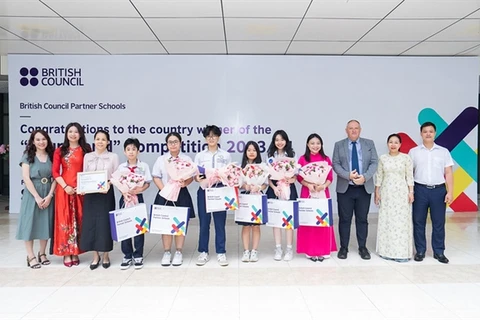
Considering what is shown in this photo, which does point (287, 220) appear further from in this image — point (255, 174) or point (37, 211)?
point (37, 211)

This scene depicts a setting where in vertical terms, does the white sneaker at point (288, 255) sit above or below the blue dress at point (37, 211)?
below

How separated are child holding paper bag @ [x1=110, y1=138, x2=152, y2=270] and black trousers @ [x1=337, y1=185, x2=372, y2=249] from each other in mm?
2047

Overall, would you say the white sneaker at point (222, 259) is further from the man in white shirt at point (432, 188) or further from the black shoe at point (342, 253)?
the man in white shirt at point (432, 188)

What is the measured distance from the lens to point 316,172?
3961 millimetres

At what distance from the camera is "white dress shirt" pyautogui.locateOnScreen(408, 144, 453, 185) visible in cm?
407

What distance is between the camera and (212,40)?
573 centimetres

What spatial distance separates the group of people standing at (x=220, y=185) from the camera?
12.6 feet

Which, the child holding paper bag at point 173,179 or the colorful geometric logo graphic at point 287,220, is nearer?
the child holding paper bag at point 173,179

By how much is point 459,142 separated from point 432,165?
3207 millimetres

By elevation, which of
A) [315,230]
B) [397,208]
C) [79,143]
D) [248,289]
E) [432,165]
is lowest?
[248,289]

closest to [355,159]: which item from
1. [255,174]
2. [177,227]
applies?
[255,174]

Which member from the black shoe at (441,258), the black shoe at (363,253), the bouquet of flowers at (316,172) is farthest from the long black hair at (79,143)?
the black shoe at (441,258)

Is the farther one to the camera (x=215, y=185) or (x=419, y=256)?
(x=419, y=256)

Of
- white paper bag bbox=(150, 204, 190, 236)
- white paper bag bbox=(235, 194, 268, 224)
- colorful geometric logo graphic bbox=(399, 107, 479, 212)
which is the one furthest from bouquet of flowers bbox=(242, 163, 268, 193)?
colorful geometric logo graphic bbox=(399, 107, 479, 212)
